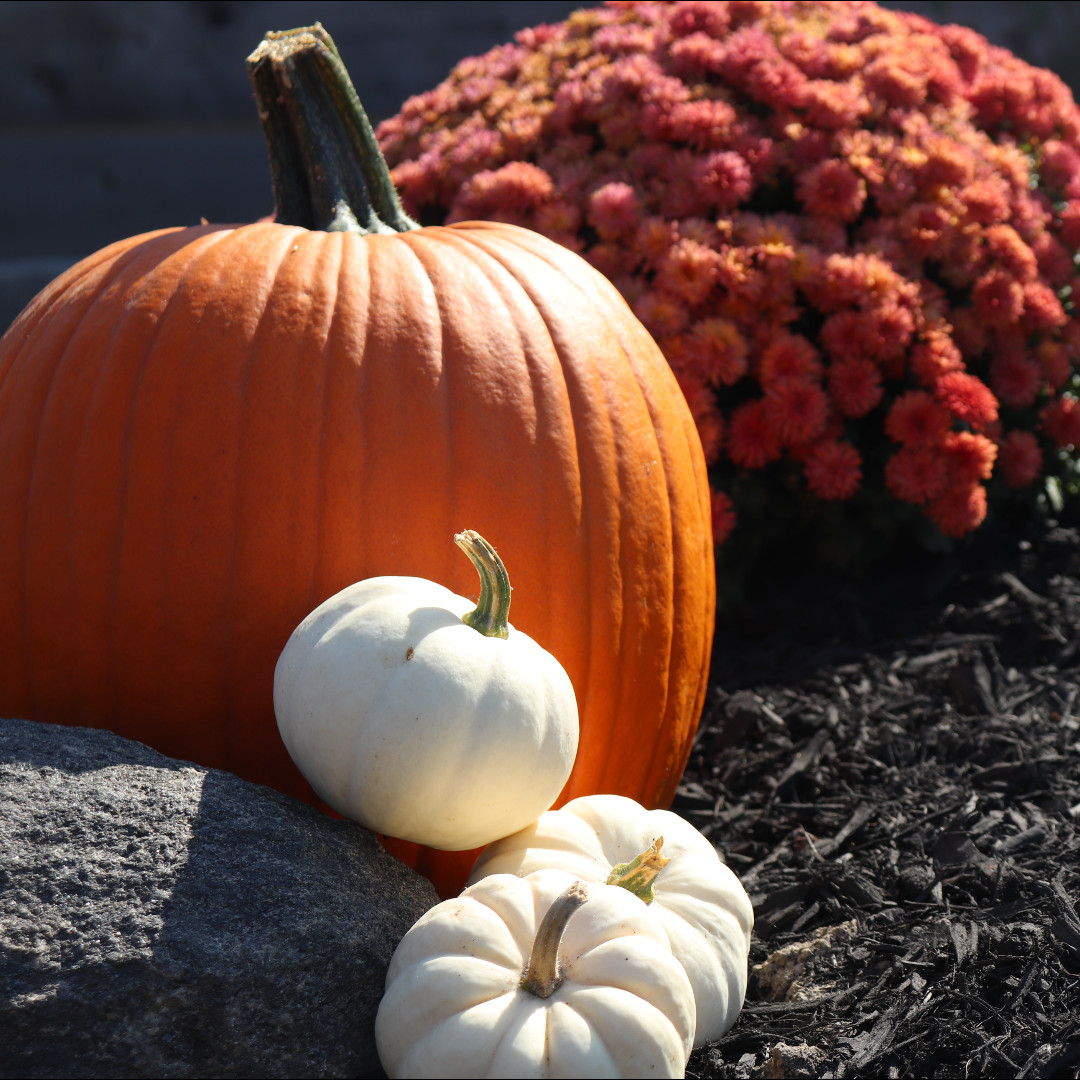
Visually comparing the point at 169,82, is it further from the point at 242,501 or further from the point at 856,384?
the point at 242,501

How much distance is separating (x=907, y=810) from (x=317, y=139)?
1.94m

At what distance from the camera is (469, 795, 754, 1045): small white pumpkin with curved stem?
170 centimetres

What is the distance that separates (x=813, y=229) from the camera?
11.1ft

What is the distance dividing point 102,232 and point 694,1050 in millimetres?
5648

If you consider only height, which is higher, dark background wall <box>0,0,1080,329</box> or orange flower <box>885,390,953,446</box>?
dark background wall <box>0,0,1080,329</box>

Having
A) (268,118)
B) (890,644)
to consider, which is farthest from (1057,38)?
(268,118)

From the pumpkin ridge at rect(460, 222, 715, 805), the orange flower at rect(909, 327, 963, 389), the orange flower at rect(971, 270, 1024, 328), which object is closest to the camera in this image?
the pumpkin ridge at rect(460, 222, 715, 805)

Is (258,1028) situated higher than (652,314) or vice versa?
(652,314)

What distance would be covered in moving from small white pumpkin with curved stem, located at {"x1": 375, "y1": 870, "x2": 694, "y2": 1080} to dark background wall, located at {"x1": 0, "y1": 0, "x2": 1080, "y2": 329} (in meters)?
5.34

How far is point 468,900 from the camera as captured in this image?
1.57 meters

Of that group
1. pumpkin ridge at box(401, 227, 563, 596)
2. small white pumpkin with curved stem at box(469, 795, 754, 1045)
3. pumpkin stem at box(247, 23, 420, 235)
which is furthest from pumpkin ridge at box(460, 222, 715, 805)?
small white pumpkin with curved stem at box(469, 795, 754, 1045)

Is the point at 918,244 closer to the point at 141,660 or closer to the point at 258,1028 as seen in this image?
the point at 141,660

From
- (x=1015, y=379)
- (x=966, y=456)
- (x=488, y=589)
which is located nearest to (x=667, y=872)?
(x=488, y=589)

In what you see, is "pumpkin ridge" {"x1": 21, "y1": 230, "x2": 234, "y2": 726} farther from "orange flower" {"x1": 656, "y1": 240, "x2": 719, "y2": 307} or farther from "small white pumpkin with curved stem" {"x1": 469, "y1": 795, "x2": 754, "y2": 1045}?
"orange flower" {"x1": 656, "y1": 240, "x2": 719, "y2": 307}
